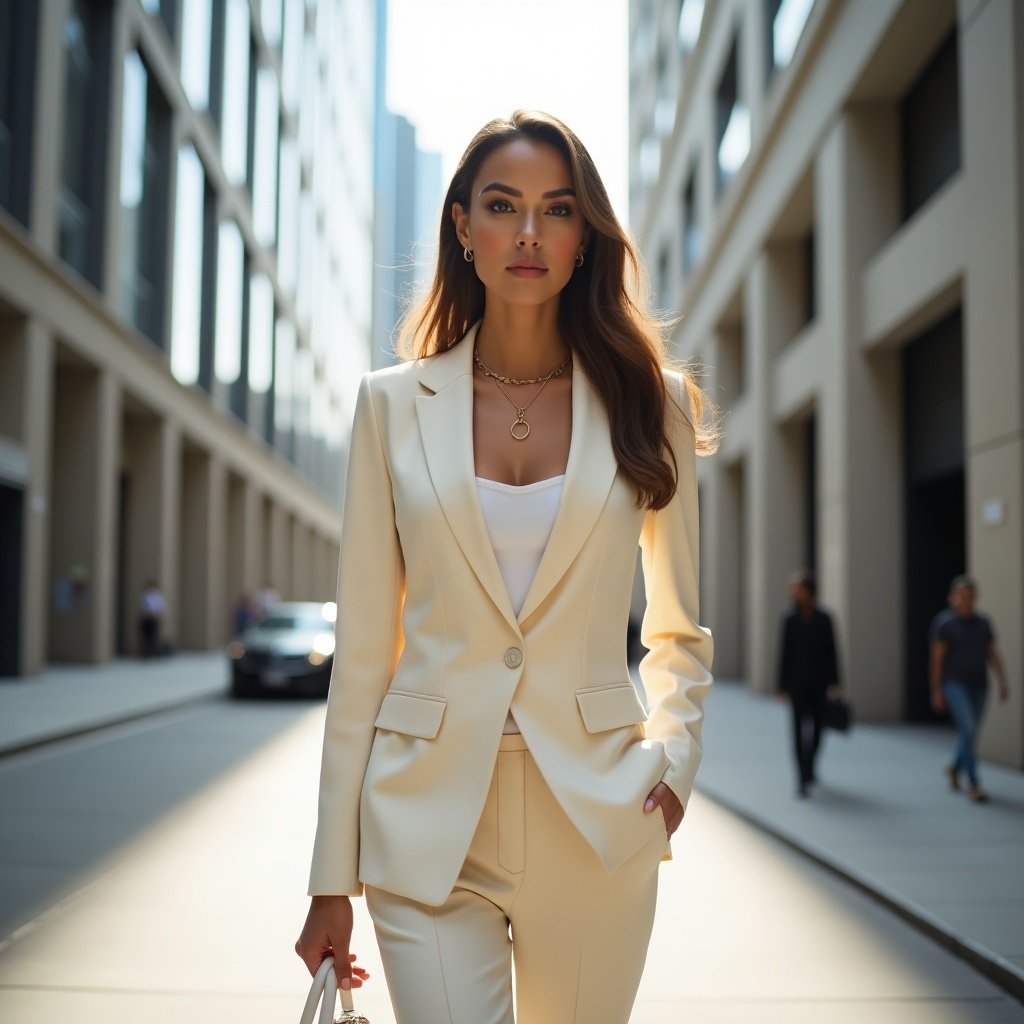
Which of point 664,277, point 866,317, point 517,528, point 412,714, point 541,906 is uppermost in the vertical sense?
point 664,277

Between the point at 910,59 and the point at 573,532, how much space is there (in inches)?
586

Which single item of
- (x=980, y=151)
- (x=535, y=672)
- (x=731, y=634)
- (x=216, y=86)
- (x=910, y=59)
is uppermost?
(x=216, y=86)

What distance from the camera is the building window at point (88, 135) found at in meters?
22.1

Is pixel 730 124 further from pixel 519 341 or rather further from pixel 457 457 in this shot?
pixel 457 457

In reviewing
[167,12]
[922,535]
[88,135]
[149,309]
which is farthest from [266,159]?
[922,535]

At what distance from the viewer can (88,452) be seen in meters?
23.3

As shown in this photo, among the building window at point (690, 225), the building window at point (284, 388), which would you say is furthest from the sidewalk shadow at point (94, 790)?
the building window at point (284, 388)

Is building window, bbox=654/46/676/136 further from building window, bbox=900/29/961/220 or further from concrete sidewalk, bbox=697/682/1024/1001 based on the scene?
concrete sidewalk, bbox=697/682/1024/1001

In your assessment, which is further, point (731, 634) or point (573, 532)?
point (731, 634)

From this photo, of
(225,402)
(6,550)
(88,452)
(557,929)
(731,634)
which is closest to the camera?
(557,929)

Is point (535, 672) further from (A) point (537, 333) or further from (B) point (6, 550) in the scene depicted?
(B) point (6, 550)

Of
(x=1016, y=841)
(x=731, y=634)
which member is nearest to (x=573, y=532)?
(x=1016, y=841)

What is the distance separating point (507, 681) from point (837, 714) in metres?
8.33

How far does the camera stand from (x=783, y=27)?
2027cm
